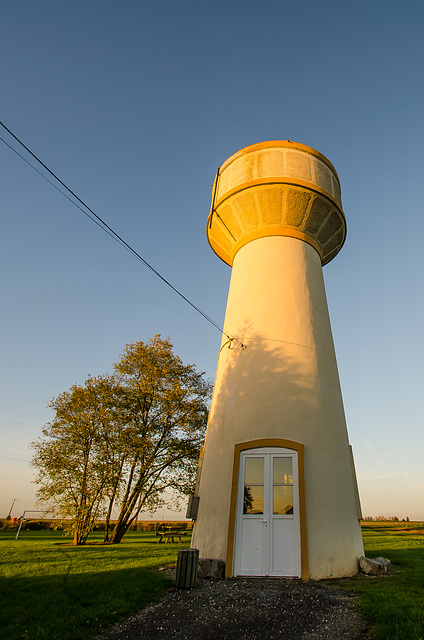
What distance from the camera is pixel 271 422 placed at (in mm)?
8891

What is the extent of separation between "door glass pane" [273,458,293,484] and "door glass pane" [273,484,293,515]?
0.40 ft

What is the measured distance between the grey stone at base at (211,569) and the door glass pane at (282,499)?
1.57m

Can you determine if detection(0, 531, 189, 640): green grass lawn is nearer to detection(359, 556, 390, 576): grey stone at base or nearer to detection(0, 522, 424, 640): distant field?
detection(0, 522, 424, 640): distant field

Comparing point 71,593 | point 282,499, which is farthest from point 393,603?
point 71,593

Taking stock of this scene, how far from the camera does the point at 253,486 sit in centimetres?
841

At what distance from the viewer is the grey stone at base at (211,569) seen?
7.66m

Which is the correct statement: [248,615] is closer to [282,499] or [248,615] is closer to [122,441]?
[282,499]

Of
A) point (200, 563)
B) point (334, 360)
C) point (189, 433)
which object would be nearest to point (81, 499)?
point (189, 433)

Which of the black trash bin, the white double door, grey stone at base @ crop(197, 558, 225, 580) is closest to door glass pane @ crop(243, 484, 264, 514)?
the white double door

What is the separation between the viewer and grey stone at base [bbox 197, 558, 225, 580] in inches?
301

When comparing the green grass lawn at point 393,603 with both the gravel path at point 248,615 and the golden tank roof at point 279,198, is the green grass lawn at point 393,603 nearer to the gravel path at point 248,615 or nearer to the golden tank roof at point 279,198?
the gravel path at point 248,615

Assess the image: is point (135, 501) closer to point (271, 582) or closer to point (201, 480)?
point (201, 480)

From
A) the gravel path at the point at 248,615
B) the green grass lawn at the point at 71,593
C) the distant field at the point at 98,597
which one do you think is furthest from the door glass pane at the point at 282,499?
the green grass lawn at the point at 71,593

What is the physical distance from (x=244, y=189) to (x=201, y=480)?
27.6 feet
